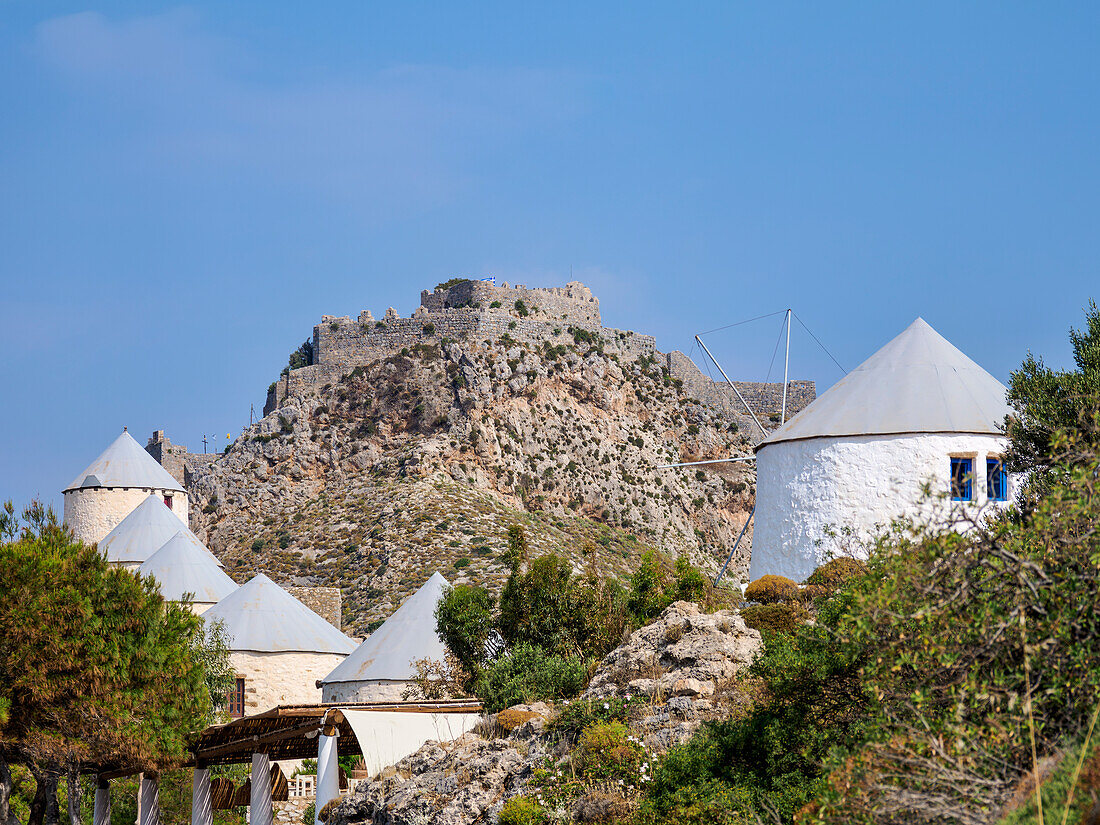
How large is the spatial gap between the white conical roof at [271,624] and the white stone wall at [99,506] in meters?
15.9

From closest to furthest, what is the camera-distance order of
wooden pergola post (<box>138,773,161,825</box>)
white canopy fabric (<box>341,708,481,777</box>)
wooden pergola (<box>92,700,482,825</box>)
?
white canopy fabric (<box>341,708,481,777</box>) < wooden pergola (<box>92,700,482,825</box>) < wooden pergola post (<box>138,773,161,825</box>)

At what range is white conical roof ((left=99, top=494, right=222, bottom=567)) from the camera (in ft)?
160

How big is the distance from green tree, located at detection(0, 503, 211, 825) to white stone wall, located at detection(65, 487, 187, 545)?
103 ft

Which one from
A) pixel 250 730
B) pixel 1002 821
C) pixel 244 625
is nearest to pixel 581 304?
pixel 244 625

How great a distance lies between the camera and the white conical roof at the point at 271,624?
39500mm

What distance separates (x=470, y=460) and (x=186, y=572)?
18.2 m

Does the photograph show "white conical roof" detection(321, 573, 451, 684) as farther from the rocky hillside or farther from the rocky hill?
the rocky hill

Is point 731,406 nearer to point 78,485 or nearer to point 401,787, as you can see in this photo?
point 78,485

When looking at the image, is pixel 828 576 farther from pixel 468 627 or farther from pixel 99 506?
pixel 99 506

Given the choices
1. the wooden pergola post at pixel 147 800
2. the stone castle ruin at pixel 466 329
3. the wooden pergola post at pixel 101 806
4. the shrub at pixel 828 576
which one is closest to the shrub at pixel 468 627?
the shrub at pixel 828 576

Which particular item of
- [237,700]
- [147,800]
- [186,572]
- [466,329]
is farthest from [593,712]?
[466,329]

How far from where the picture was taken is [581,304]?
227 ft

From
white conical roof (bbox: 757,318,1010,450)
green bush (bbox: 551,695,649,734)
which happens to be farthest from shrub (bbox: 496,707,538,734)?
white conical roof (bbox: 757,318,1010,450)

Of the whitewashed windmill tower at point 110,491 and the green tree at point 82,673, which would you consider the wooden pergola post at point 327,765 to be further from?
the whitewashed windmill tower at point 110,491
